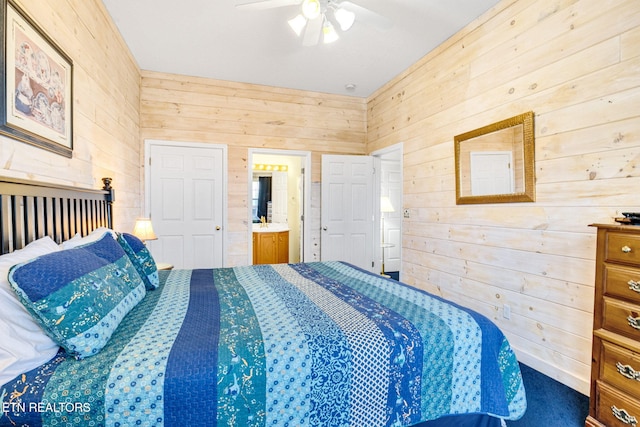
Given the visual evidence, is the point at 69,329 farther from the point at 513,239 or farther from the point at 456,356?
the point at 513,239

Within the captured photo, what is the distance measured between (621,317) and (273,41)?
11.3 feet

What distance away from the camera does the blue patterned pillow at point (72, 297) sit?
1.00 m

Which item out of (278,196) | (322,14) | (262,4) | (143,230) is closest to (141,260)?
(143,230)

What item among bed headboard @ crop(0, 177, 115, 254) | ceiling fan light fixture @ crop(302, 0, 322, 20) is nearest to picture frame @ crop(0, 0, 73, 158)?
bed headboard @ crop(0, 177, 115, 254)

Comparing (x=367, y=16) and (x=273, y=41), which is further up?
(x=273, y=41)

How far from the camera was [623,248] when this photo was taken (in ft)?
5.02

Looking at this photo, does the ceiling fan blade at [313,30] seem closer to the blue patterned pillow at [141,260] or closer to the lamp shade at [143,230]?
the blue patterned pillow at [141,260]

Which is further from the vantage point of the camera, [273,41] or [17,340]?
[273,41]

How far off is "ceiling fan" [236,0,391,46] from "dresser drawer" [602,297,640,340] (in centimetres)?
222

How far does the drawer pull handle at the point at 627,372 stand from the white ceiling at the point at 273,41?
101 inches

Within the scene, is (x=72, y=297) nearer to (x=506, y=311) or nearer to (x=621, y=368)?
(x=621, y=368)

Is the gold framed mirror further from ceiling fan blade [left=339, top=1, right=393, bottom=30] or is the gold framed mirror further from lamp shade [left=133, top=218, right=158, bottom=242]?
lamp shade [left=133, top=218, right=158, bottom=242]

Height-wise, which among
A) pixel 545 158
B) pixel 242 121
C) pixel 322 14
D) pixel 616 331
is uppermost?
pixel 322 14

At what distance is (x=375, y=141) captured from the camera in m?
4.61
